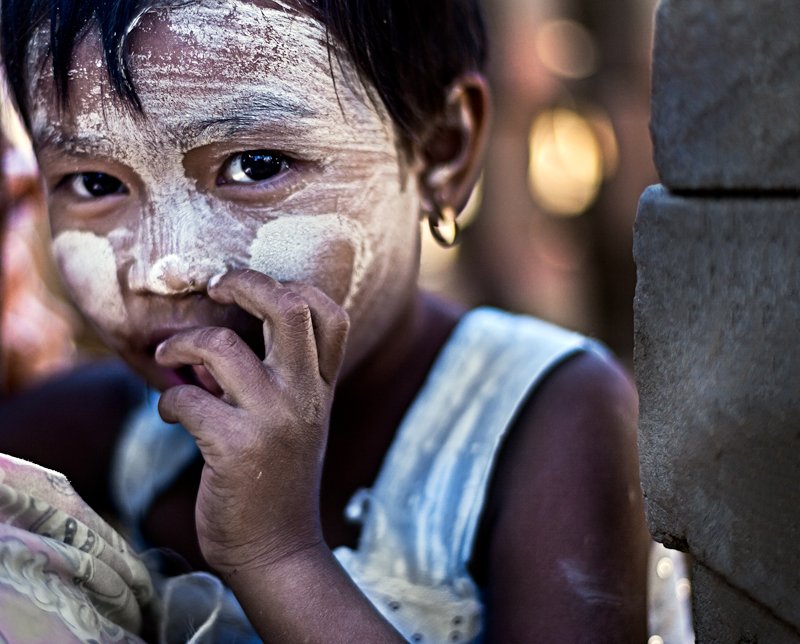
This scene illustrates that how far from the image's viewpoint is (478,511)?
1376mm

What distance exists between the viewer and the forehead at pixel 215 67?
1.15 meters

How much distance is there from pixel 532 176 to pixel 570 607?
4240mm

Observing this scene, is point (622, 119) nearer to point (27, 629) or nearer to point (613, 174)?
point (613, 174)

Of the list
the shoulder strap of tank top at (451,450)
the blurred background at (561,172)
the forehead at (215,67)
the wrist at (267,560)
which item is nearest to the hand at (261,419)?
the wrist at (267,560)

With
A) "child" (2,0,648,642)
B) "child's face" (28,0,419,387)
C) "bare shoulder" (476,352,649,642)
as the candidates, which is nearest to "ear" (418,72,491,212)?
"child" (2,0,648,642)

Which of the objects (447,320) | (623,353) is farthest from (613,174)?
(447,320)

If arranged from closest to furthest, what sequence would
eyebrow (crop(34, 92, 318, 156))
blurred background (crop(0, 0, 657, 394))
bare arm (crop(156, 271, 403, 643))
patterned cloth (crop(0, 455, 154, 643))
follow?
patterned cloth (crop(0, 455, 154, 643)), bare arm (crop(156, 271, 403, 643)), eyebrow (crop(34, 92, 318, 156)), blurred background (crop(0, 0, 657, 394))

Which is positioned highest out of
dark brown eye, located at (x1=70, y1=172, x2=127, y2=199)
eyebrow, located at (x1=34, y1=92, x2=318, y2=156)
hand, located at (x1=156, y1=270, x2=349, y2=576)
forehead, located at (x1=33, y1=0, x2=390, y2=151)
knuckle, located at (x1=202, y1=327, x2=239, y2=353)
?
forehead, located at (x1=33, y1=0, x2=390, y2=151)

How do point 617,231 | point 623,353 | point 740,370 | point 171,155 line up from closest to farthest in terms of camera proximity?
1. point 740,370
2. point 171,155
3. point 623,353
4. point 617,231

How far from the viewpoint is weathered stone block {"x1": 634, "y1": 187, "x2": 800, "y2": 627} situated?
807 millimetres

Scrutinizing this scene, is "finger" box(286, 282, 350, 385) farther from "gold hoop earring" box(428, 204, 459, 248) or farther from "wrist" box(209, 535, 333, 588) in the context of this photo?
"gold hoop earring" box(428, 204, 459, 248)

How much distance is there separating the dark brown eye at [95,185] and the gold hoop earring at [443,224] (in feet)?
1.66

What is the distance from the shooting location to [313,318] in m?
1.16

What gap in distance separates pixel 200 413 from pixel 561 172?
4.36 meters
